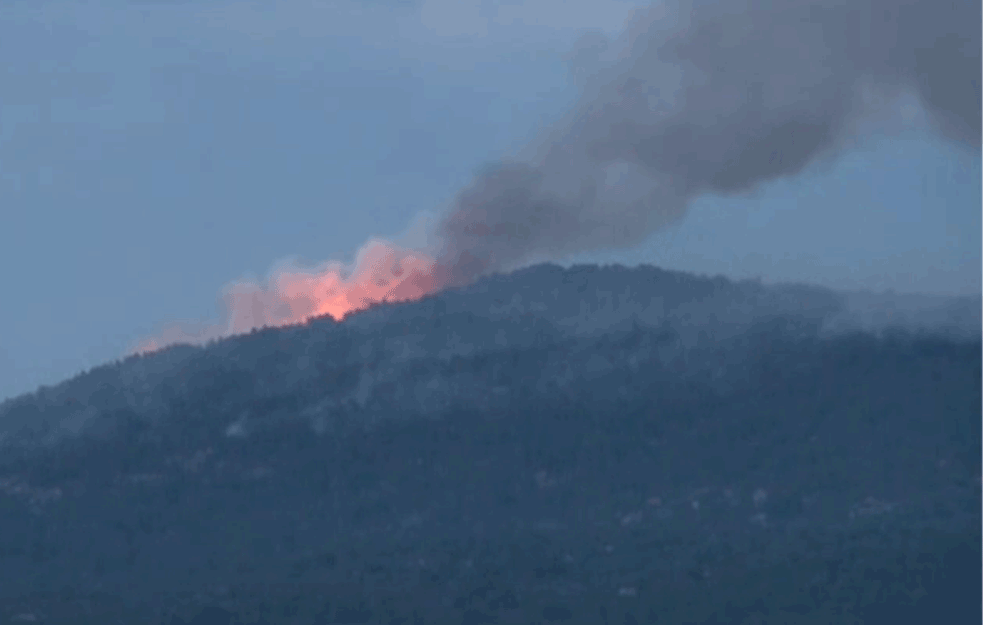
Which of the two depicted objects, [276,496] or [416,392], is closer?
[276,496]

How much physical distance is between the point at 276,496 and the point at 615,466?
12.5 m

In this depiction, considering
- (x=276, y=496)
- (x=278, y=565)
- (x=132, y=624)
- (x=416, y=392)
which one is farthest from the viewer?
(x=416, y=392)

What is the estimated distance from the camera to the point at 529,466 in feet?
252

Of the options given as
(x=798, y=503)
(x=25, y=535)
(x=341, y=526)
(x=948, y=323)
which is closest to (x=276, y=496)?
(x=341, y=526)

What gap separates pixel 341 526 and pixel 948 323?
77.5 ft

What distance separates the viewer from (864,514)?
2670 inches

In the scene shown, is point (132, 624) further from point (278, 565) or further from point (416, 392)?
point (416, 392)

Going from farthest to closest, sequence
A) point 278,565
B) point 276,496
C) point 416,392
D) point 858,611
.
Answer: point 416,392, point 276,496, point 278,565, point 858,611

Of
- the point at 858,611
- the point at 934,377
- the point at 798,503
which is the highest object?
the point at 934,377

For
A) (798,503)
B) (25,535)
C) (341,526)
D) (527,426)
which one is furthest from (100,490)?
(798,503)

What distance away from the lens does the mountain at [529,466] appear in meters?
66.4

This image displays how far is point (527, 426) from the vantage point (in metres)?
79.8

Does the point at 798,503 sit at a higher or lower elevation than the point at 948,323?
lower

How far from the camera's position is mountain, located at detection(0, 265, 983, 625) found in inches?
2616
